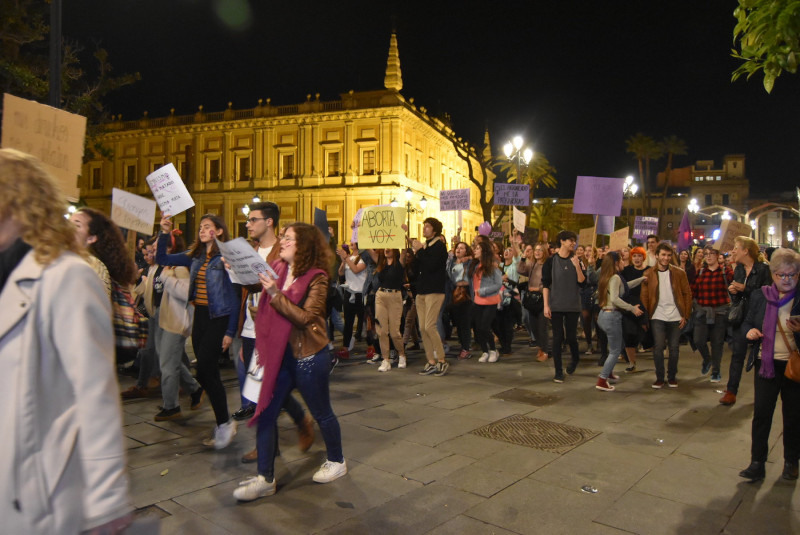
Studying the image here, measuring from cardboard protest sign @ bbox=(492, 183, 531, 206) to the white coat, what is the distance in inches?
602

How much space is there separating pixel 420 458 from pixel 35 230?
384cm

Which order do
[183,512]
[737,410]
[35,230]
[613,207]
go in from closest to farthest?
[35,230]
[183,512]
[737,410]
[613,207]

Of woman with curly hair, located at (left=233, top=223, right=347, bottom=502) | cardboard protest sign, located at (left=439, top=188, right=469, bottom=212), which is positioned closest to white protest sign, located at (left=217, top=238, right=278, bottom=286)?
woman with curly hair, located at (left=233, top=223, right=347, bottom=502)

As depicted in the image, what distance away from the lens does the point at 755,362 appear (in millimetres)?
5023

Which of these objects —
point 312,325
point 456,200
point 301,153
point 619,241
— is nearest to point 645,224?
point 456,200

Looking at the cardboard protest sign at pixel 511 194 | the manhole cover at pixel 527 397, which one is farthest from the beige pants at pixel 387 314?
the cardboard protest sign at pixel 511 194

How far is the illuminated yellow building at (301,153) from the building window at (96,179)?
390cm

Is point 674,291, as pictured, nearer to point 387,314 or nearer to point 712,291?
point 712,291

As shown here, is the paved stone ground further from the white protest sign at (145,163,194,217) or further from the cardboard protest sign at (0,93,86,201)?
the cardboard protest sign at (0,93,86,201)

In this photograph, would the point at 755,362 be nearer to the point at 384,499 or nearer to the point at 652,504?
the point at 652,504

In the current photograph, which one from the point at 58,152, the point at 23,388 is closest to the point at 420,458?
the point at 23,388

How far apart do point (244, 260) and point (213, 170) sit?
56.6m

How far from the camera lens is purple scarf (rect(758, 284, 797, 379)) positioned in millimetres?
4758

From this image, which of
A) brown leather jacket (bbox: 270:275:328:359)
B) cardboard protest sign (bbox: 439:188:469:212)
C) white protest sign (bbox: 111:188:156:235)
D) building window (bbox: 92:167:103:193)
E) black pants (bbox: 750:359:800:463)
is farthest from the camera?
building window (bbox: 92:167:103:193)
